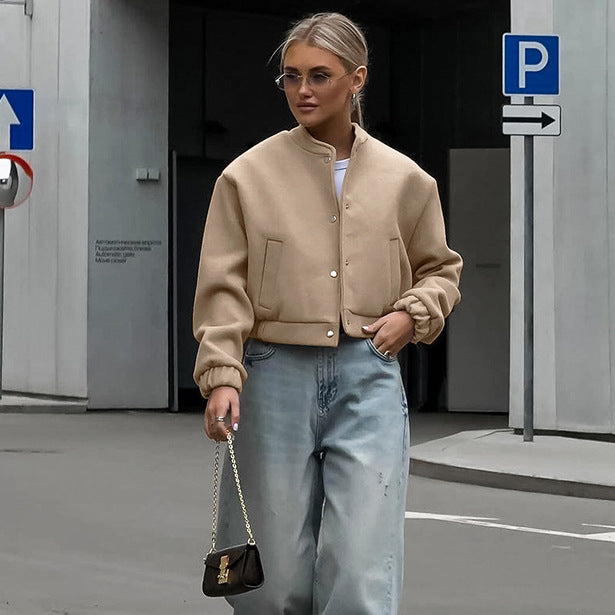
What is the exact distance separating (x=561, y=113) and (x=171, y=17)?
7.50 metres

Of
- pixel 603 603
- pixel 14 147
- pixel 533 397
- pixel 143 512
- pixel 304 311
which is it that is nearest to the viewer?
pixel 304 311

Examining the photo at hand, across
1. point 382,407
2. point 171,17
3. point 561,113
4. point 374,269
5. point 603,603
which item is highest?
point 171,17

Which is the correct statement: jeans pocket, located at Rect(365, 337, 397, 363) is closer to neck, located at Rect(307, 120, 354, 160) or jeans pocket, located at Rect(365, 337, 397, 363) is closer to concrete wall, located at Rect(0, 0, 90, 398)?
neck, located at Rect(307, 120, 354, 160)

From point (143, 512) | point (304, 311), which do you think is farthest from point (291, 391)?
point (143, 512)

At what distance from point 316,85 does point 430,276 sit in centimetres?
56

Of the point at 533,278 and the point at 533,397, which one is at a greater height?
the point at 533,278

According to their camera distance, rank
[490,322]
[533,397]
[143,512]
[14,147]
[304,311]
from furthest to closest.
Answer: [490,322]
[14,147]
[533,397]
[143,512]
[304,311]

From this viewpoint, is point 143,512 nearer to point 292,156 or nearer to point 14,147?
point 292,156

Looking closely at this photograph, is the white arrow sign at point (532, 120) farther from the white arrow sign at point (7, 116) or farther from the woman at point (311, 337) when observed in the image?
the woman at point (311, 337)

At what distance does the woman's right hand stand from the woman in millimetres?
26

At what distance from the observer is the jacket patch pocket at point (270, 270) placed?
4.49 metres

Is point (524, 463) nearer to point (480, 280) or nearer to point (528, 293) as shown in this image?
point (528, 293)

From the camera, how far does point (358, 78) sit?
4.59 meters

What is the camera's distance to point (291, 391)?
4.48 m
